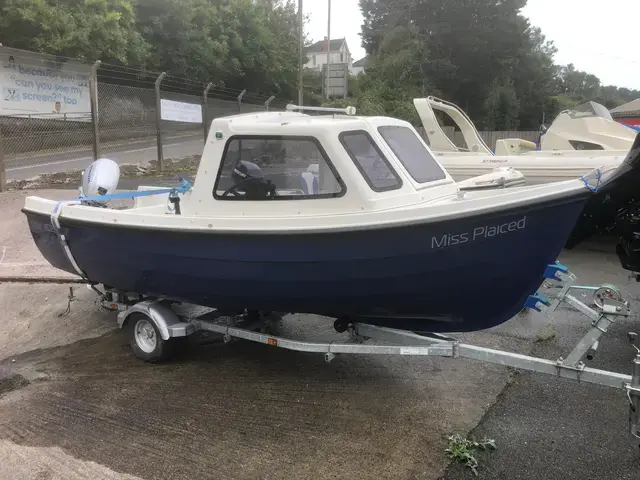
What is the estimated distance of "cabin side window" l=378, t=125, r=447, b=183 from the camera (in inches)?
170

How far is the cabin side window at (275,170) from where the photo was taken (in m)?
3.97

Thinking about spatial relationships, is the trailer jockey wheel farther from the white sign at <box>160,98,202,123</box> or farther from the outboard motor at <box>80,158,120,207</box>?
the white sign at <box>160,98,202,123</box>

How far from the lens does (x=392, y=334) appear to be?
395cm

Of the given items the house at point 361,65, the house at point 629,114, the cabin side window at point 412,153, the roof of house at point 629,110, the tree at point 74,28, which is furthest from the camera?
the house at point 361,65

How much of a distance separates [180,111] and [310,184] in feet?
37.8

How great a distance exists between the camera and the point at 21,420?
12.3 feet

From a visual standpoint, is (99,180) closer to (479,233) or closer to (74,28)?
(479,233)

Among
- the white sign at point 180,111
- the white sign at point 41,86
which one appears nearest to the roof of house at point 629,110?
the white sign at point 180,111

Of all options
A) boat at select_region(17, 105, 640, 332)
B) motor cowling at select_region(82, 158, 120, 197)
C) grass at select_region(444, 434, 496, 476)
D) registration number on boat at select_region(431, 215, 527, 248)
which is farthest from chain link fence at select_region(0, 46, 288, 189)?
grass at select_region(444, 434, 496, 476)

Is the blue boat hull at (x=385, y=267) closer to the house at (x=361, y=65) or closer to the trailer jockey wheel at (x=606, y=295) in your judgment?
the trailer jockey wheel at (x=606, y=295)

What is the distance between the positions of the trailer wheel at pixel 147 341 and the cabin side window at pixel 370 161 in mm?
2184

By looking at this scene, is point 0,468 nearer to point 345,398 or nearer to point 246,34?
point 345,398

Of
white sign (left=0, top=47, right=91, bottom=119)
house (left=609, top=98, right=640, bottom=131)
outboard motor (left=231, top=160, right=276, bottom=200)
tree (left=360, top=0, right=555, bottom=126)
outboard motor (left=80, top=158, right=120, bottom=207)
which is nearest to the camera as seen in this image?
outboard motor (left=231, top=160, right=276, bottom=200)

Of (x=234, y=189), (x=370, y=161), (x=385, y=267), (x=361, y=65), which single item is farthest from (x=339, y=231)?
(x=361, y=65)
